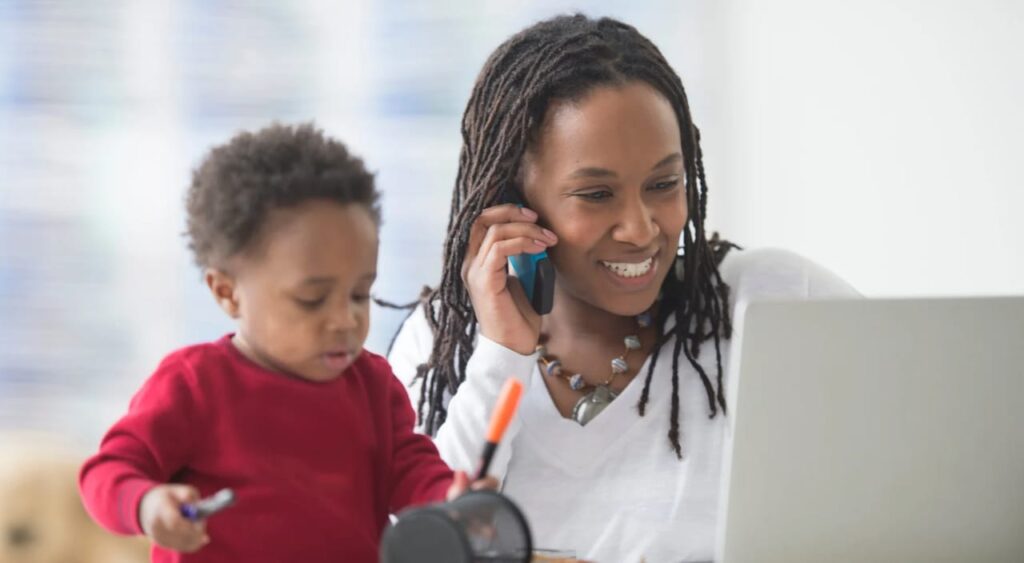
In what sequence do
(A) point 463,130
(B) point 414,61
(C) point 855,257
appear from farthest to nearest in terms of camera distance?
1. (B) point 414,61
2. (C) point 855,257
3. (A) point 463,130

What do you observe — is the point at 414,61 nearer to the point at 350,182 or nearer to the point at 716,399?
the point at 716,399

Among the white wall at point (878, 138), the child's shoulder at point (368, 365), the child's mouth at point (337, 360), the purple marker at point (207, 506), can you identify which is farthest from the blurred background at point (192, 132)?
the purple marker at point (207, 506)

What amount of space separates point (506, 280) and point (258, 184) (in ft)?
2.14

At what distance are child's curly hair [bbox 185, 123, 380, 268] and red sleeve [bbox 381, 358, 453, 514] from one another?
0.65ft

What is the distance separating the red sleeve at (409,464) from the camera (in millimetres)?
999

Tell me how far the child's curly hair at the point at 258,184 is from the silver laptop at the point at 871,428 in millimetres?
378

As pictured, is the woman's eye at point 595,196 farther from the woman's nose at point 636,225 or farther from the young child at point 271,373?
the young child at point 271,373

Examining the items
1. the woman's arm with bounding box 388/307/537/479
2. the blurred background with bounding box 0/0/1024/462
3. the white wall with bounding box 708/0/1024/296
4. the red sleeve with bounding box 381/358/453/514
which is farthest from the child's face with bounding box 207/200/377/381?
the blurred background with bounding box 0/0/1024/462

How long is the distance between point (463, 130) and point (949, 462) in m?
0.84

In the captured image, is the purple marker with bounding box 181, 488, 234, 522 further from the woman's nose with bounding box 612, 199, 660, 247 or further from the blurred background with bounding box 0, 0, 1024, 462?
the blurred background with bounding box 0, 0, 1024, 462

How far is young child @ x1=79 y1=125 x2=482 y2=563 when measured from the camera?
91 cm

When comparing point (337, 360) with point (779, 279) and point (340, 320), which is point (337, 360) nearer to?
point (340, 320)

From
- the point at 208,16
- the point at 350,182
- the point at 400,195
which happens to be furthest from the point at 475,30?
the point at 350,182

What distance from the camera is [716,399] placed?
4.98 feet
